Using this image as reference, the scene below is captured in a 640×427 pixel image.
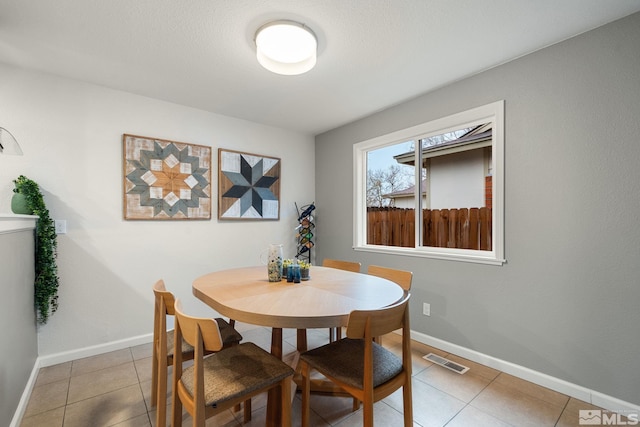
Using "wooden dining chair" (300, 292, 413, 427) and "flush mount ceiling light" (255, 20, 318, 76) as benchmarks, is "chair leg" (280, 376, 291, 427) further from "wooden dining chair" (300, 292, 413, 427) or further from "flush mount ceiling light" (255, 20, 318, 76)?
"flush mount ceiling light" (255, 20, 318, 76)

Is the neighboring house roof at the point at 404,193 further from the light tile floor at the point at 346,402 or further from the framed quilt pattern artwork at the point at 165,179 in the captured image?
the framed quilt pattern artwork at the point at 165,179

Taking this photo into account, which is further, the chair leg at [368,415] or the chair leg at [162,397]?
the chair leg at [162,397]

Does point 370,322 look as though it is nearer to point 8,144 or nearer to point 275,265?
point 275,265

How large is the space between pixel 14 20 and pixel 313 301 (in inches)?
99.3

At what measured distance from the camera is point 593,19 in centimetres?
178

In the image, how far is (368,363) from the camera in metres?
1.23

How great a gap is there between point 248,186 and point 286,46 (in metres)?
1.98

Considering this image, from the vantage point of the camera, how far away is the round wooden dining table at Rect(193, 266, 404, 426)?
129cm

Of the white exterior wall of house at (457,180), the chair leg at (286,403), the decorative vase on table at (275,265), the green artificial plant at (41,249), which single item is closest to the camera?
the chair leg at (286,403)

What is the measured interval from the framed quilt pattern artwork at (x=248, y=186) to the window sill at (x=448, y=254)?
1457mm

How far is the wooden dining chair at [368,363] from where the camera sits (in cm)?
122

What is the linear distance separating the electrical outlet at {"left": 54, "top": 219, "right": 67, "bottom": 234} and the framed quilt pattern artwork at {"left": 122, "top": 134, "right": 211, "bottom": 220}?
444 mm

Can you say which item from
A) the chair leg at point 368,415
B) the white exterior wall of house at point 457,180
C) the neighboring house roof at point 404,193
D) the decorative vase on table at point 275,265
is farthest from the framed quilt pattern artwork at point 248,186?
the chair leg at point 368,415

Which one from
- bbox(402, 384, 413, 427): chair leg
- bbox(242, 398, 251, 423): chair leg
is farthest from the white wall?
bbox(402, 384, 413, 427): chair leg
